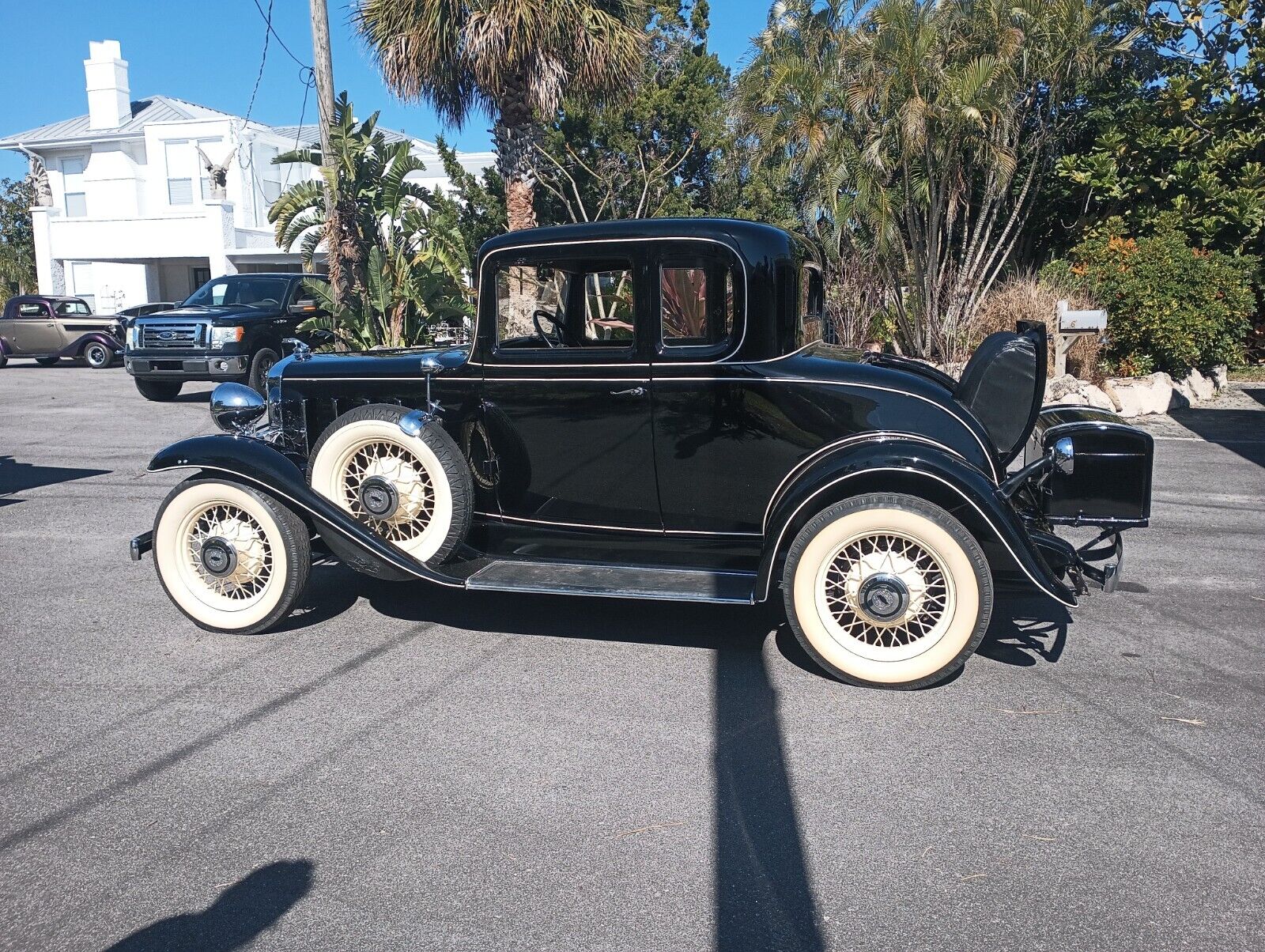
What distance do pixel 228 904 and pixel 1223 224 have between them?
674 inches

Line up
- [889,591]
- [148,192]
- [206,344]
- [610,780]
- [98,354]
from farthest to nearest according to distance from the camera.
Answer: [148,192], [98,354], [206,344], [889,591], [610,780]

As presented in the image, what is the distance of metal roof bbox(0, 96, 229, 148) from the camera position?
33.6 m

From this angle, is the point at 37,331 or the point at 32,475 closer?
the point at 32,475

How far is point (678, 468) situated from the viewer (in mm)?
4902

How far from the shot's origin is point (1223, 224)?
1569cm

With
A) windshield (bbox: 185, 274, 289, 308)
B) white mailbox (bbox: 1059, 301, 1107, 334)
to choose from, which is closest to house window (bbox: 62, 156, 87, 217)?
windshield (bbox: 185, 274, 289, 308)

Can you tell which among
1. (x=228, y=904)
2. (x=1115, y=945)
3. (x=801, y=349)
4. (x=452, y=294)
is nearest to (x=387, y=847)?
(x=228, y=904)

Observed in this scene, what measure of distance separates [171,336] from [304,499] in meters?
11.7

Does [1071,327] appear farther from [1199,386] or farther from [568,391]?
[568,391]

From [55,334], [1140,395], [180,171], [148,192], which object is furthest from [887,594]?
[148,192]

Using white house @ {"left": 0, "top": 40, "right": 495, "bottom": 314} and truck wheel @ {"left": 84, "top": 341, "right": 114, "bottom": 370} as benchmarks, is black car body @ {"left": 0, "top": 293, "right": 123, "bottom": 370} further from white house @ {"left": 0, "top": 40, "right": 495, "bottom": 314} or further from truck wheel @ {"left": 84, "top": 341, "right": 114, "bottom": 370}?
white house @ {"left": 0, "top": 40, "right": 495, "bottom": 314}

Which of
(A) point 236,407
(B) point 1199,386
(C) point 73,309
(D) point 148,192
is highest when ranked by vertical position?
(D) point 148,192

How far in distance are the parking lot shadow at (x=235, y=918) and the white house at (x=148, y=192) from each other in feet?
99.1

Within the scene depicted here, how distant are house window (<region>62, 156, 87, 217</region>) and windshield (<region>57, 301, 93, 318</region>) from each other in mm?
12424
